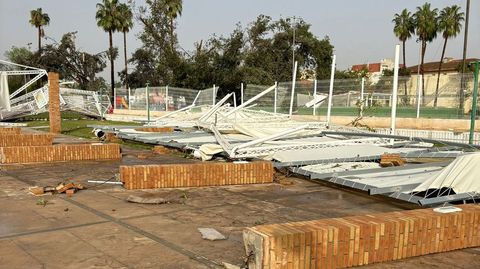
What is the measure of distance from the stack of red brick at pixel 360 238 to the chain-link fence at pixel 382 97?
506 inches

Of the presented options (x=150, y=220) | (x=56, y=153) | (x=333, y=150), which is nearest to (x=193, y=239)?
(x=150, y=220)

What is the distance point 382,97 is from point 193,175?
12934 millimetres

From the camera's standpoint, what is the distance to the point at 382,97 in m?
19.5

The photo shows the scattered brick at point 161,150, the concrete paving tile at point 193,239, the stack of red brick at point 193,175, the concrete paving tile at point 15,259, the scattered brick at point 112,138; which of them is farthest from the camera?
the scattered brick at point 112,138

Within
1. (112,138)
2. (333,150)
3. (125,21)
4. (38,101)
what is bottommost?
(112,138)

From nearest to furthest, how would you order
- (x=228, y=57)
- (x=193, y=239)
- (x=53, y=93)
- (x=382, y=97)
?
(x=193, y=239)
(x=382, y=97)
(x=53, y=93)
(x=228, y=57)

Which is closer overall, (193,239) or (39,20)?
(193,239)

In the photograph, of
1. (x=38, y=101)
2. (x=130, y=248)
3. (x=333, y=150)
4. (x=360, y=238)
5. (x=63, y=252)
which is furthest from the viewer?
(x=38, y=101)

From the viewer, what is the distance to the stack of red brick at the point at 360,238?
404cm

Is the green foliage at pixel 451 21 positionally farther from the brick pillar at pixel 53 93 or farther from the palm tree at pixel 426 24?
the brick pillar at pixel 53 93

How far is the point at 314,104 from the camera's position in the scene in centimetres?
2133

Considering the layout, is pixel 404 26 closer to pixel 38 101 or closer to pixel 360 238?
pixel 38 101

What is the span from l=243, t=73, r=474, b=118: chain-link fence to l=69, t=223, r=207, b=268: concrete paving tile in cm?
1378

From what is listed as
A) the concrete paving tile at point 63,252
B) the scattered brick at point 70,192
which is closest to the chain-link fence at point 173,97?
the scattered brick at point 70,192
